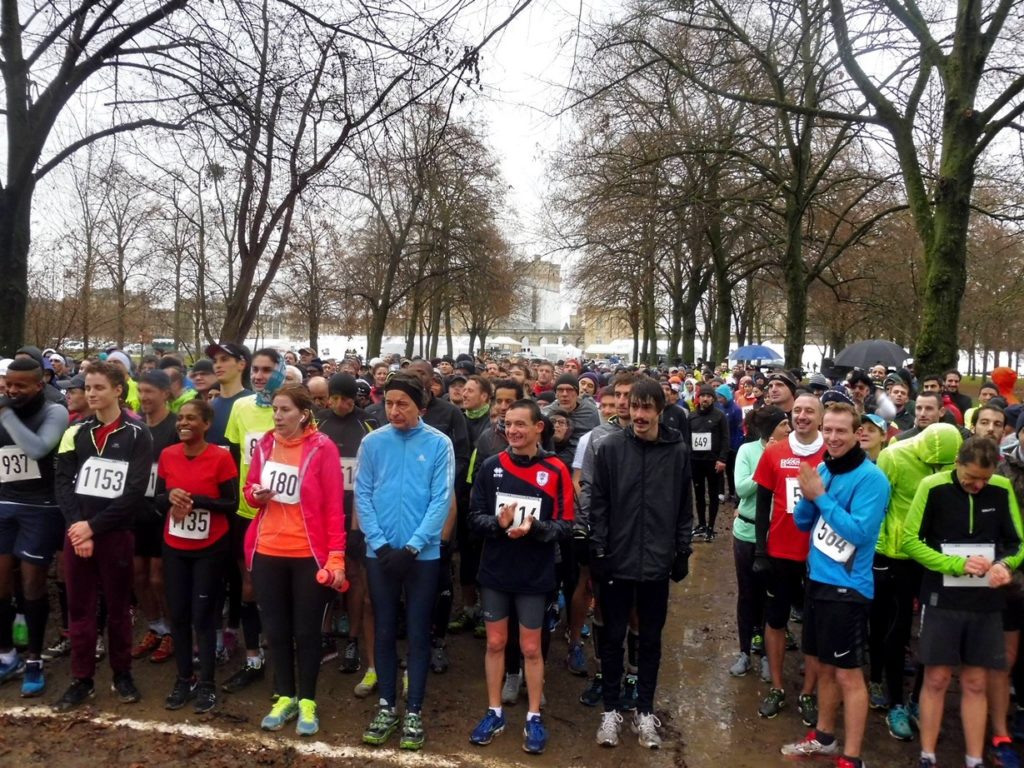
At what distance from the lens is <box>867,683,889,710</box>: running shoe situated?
175 inches

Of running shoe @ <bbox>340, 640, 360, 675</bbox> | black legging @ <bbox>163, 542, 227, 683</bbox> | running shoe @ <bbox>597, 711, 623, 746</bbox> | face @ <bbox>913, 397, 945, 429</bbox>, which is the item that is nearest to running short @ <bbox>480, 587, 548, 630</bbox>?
running shoe @ <bbox>597, 711, 623, 746</bbox>

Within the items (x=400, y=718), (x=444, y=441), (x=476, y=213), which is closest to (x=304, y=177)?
(x=444, y=441)

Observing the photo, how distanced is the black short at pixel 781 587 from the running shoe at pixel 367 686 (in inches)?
99.7

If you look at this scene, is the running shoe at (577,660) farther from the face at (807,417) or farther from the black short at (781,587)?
the face at (807,417)

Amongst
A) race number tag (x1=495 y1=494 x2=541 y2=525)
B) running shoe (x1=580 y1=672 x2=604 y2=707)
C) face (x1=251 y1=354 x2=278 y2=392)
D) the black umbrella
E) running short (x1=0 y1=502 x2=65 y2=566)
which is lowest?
running shoe (x1=580 y1=672 x2=604 y2=707)

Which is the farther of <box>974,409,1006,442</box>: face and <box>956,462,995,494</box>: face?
<box>974,409,1006,442</box>: face

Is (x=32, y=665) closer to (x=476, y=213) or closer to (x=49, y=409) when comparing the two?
(x=49, y=409)

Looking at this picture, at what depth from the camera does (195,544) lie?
4.20 m

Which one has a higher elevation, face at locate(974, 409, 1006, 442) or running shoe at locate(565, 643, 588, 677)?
face at locate(974, 409, 1006, 442)

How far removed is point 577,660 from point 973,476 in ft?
8.95

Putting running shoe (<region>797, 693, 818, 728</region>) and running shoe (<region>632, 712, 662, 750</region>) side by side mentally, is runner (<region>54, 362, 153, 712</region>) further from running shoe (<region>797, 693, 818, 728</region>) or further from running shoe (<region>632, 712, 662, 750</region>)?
running shoe (<region>797, 693, 818, 728</region>)

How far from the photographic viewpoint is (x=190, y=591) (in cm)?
426

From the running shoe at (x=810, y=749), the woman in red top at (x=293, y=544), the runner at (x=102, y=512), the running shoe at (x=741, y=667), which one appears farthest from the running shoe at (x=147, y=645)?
the running shoe at (x=810, y=749)

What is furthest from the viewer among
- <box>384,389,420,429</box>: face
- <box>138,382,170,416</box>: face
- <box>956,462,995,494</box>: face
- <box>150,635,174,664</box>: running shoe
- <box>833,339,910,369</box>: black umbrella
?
<box>833,339,910,369</box>: black umbrella
